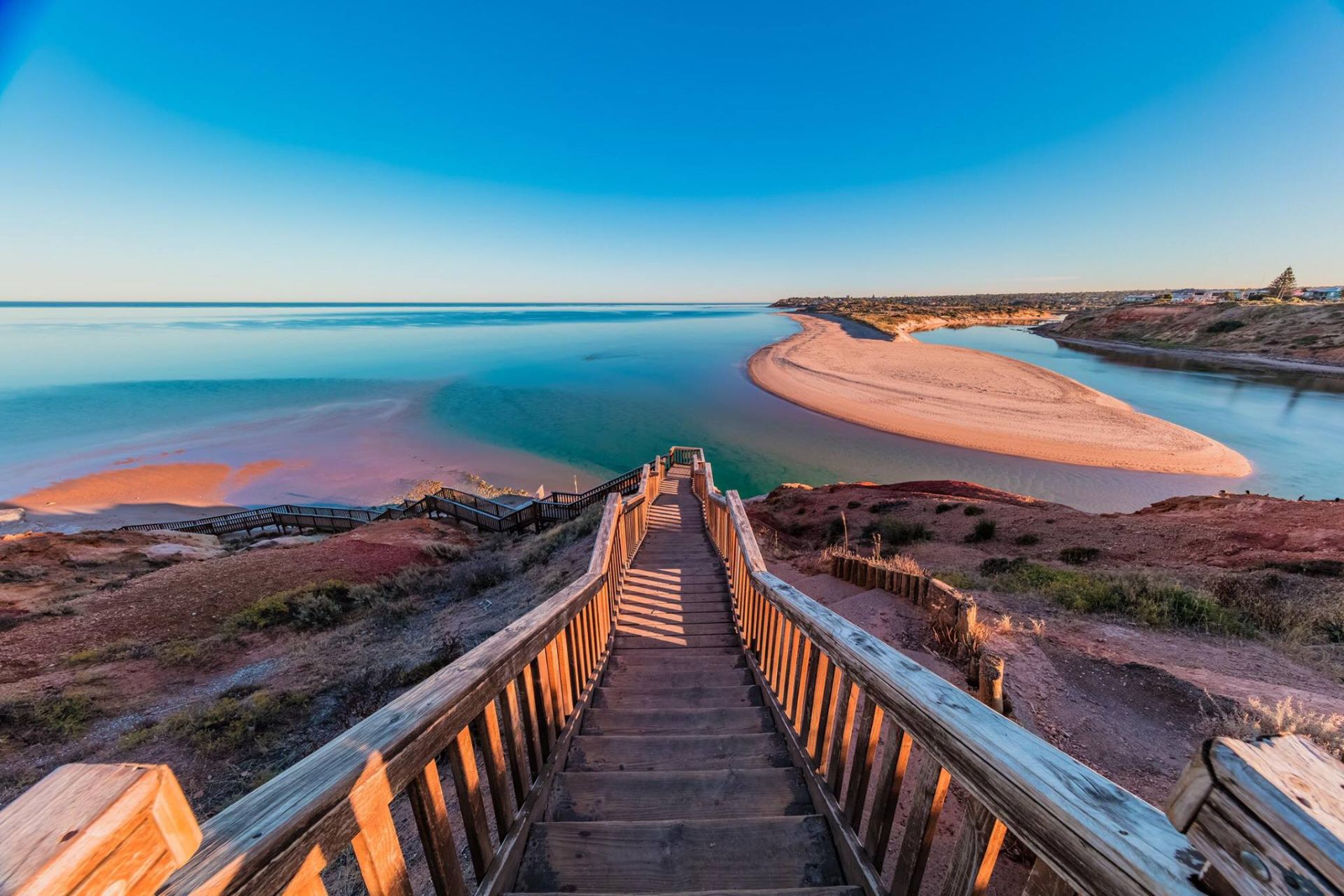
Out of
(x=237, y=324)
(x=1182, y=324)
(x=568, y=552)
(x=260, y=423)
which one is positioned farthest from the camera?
(x=237, y=324)

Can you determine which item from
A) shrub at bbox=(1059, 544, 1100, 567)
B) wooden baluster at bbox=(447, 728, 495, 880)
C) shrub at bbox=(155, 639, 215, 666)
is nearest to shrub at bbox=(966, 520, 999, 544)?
shrub at bbox=(1059, 544, 1100, 567)

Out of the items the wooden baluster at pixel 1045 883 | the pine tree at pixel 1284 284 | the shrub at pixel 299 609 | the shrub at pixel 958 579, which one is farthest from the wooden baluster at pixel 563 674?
the pine tree at pixel 1284 284

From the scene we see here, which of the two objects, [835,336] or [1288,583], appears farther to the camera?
[835,336]

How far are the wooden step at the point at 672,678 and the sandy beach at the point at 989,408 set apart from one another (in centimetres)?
2333

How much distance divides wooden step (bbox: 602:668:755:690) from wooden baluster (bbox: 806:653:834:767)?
4.07ft

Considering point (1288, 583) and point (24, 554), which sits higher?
point (1288, 583)

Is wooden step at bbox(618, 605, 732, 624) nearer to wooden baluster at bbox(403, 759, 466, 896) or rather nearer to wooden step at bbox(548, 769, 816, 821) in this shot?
wooden step at bbox(548, 769, 816, 821)

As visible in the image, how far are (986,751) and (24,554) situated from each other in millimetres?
17798

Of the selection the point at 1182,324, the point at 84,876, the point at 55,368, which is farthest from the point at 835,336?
the point at 55,368

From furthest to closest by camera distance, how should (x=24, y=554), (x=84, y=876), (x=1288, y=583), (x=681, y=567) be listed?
(x=24, y=554) → (x=681, y=567) → (x=1288, y=583) → (x=84, y=876)

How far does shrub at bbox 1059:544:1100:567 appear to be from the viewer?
8.27 meters

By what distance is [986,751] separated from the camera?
122cm

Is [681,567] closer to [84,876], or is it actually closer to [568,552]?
[568,552]

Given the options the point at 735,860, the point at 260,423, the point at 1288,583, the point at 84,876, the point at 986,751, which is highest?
the point at 84,876
